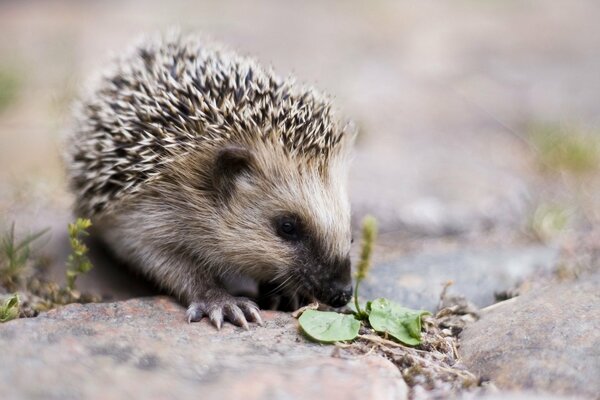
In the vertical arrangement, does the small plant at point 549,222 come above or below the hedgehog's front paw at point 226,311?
above

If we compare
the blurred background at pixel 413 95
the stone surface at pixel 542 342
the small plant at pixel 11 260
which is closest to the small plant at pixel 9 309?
the small plant at pixel 11 260

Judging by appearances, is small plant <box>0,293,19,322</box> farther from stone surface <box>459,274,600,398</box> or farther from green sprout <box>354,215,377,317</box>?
stone surface <box>459,274,600,398</box>

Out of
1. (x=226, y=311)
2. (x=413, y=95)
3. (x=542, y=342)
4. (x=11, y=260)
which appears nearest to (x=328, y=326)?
(x=226, y=311)

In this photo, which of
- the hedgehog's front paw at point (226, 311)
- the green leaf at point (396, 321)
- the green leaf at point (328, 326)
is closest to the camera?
the green leaf at point (328, 326)

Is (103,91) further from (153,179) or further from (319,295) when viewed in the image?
(319,295)

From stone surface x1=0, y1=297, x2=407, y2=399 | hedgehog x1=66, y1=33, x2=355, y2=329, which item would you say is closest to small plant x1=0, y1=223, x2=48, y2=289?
hedgehog x1=66, y1=33, x2=355, y2=329

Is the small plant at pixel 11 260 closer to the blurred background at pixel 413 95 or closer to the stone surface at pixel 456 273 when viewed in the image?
the blurred background at pixel 413 95

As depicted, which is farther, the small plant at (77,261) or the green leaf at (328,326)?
the small plant at (77,261)

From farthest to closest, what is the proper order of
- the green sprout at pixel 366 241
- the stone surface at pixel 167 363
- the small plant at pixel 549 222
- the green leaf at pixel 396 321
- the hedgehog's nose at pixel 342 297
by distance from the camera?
the small plant at pixel 549 222 → the hedgehog's nose at pixel 342 297 → the green leaf at pixel 396 321 → the green sprout at pixel 366 241 → the stone surface at pixel 167 363
